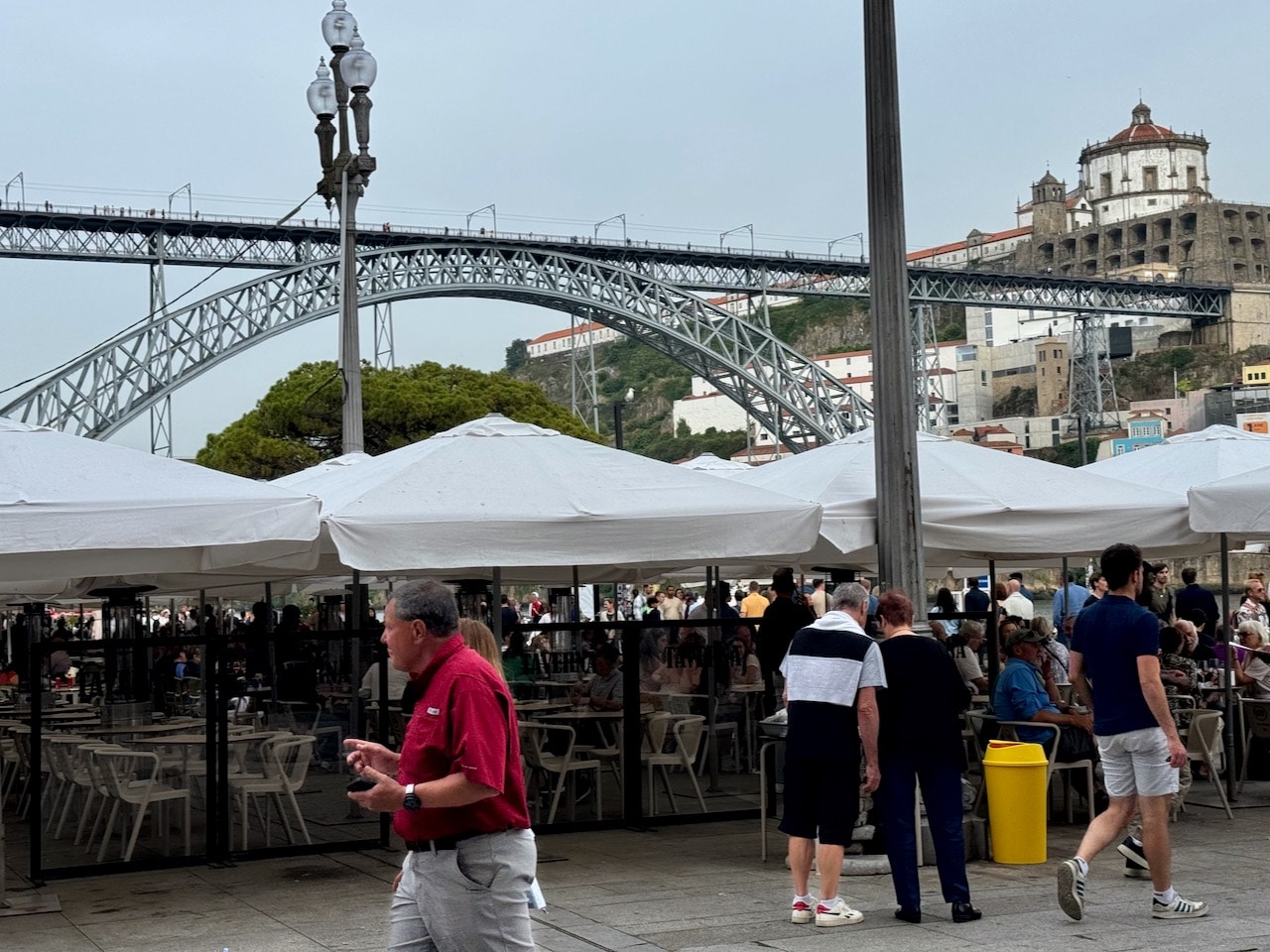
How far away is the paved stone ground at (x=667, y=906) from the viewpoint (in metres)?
7.22

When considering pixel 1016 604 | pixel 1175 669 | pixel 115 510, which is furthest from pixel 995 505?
pixel 1016 604

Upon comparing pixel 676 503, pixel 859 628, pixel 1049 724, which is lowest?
pixel 1049 724

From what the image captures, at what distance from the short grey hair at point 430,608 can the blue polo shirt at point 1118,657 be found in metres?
3.89

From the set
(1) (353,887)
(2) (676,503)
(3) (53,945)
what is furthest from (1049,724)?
(3) (53,945)

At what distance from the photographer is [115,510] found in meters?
8.28

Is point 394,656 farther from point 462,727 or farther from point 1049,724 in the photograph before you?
point 1049,724

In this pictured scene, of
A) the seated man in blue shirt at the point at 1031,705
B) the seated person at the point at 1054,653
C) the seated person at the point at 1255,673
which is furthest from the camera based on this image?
the seated person at the point at 1255,673

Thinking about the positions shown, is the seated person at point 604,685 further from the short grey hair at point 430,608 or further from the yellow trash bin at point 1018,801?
the short grey hair at point 430,608

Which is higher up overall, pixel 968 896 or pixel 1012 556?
pixel 1012 556

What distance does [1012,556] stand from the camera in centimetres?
1310

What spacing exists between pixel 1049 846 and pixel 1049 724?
70 centimetres

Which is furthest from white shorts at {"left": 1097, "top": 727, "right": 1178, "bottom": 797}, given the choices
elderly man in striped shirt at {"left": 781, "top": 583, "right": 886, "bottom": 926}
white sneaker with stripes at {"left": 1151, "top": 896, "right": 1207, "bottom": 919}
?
elderly man in striped shirt at {"left": 781, "top": 583, "right": 886, "bottom": 926}

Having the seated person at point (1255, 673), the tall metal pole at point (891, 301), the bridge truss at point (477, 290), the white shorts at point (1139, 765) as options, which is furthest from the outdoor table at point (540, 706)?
the bridge truss at point (477, 290)

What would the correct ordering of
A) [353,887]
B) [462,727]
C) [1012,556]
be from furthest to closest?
[1012,556], [353,887], [462,727]
